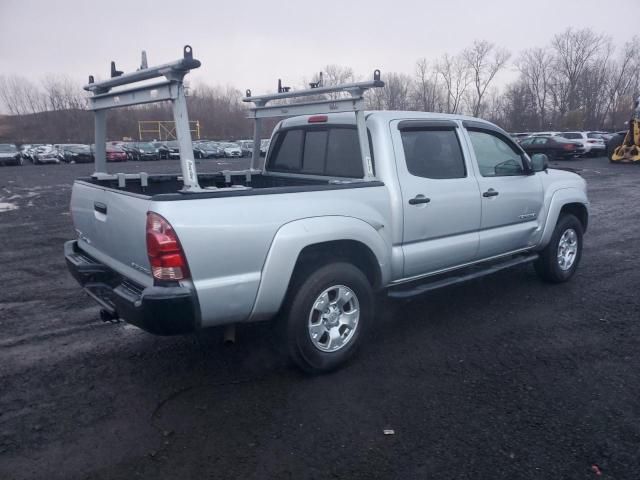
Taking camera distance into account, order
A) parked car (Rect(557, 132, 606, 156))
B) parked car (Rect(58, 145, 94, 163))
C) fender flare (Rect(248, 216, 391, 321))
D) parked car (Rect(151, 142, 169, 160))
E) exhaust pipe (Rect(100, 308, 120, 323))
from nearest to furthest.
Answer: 1. fender flare (Rect(248, 216, 391, 321))
2. exhaust pipe (Rect(100, 308, 120, 323))
3. parked car (Rect(557, 132, 606, 156))
4. parked car (Rect(58, 145, 94, 163))
5. parked car (Rect(151, 142, 169, 160))

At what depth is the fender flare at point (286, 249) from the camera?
11.0 ft

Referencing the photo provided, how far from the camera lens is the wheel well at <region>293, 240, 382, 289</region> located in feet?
12.1

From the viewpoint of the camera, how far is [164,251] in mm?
2982

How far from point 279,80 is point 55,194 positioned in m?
13.3

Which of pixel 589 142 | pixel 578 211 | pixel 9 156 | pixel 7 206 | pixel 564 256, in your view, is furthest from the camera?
pixel 9 156

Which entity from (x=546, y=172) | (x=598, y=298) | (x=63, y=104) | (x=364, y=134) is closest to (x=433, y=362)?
(x=364, y=134)

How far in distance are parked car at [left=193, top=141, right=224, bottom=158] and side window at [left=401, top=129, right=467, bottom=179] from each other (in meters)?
37.7

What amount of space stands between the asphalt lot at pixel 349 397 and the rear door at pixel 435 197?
73cm

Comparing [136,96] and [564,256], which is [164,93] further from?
[564,256]

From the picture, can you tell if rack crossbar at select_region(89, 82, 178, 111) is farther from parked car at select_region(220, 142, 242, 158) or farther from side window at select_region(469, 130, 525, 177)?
parked car at select_region(220, 142, 242, 158)

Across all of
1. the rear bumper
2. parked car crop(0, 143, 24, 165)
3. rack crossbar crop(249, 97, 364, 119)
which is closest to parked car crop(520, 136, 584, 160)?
rack crossbar crop(249, 97, 364, 119)

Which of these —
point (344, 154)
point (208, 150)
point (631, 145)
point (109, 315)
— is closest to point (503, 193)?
point (344, 154)

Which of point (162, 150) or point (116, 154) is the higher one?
point (162, 150)

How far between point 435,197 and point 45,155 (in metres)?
40.0
